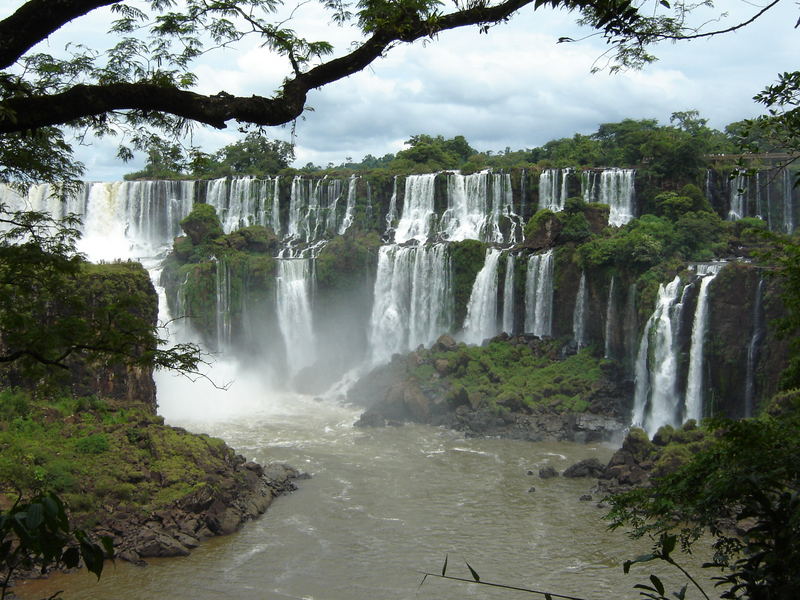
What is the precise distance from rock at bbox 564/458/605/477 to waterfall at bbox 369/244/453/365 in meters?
11.8

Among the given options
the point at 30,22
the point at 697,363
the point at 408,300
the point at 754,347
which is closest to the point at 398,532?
the point at 697,363

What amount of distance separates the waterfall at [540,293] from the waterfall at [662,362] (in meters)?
5.35

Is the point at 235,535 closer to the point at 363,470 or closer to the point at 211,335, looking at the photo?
the point at 363,470

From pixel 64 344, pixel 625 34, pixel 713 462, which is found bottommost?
pixel 713 462

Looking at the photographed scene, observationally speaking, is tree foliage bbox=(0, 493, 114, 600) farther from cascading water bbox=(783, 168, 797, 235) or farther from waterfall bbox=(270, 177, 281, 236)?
waterfall bbox=(270, 177, 281, 236)

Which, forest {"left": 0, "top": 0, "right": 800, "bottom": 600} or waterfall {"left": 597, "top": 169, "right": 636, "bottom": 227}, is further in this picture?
waterfall {"left": 597, "top": 169, "right": 636, "bottom": 227}

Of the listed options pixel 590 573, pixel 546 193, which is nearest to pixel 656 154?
pixel 546 193

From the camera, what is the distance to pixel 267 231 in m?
33.6

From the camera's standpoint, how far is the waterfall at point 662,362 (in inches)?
871

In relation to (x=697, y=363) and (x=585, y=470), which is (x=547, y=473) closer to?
(x=585, y=470)

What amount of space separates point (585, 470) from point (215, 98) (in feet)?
53.1

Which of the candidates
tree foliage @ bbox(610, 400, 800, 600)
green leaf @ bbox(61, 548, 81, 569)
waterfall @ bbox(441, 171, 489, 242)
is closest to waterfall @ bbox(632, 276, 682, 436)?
waterfall @ bbox(441, 171, 489, 242)

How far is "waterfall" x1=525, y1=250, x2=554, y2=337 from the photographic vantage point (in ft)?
91.4

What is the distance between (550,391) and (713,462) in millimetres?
19207
